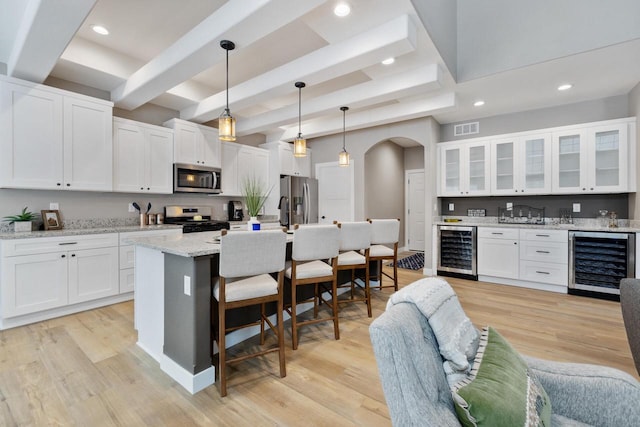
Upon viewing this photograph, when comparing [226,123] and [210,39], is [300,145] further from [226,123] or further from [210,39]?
[210,39]

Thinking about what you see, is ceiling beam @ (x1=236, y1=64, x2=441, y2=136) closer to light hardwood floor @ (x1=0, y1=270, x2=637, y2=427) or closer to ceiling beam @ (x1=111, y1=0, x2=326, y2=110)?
ceiling beam @ (x1=111, y1=0, x2=326, y2=110)

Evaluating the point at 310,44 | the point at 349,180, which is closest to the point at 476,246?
the point at 349,180

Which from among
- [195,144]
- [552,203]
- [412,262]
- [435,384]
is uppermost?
[195,144]

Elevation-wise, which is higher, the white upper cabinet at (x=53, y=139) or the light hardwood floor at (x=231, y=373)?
the white upper cabinet at (x=53, y=139)

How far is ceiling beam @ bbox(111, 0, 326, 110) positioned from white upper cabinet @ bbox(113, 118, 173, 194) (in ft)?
1.54

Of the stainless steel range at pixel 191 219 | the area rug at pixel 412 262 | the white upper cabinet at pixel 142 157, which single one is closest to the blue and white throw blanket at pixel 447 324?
the stainless steel range at pixel 191 219

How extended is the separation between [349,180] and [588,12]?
3907 mm

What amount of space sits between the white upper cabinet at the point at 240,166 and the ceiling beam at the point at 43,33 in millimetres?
2572

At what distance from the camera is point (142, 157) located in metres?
4.06

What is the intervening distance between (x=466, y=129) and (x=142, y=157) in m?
5.26

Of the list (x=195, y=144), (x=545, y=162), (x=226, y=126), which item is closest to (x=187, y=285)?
A: (x=226, y=126)

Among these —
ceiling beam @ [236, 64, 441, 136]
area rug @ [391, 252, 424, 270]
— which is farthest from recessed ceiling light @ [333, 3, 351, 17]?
area rug @ [391, 252, 424, 270]

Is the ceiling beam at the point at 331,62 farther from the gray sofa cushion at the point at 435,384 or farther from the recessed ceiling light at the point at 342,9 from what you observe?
the gray sofa cushion at the point at 435,384

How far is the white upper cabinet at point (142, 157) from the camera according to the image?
3836mm
